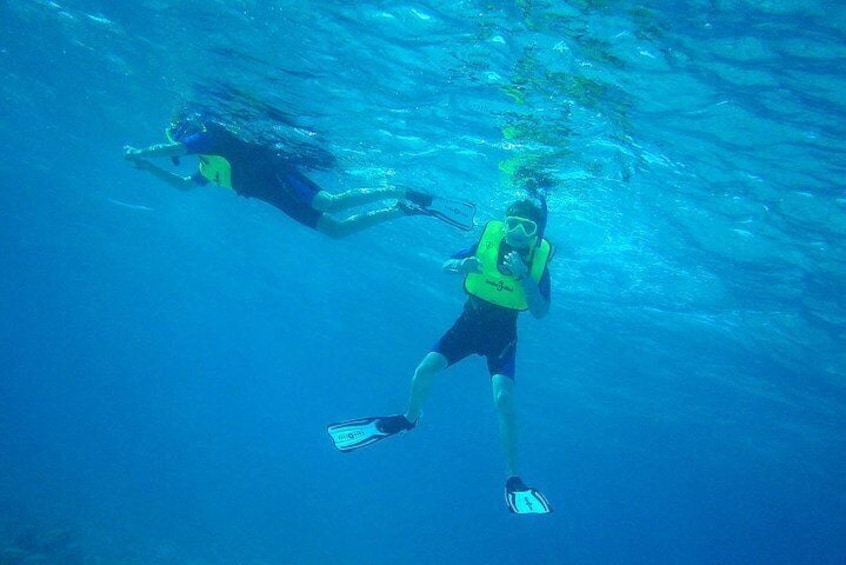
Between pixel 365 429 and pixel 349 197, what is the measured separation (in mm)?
4665

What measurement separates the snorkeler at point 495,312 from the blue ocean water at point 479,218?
139 inches

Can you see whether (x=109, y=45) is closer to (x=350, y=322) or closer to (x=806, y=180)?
(x=806, y=180)

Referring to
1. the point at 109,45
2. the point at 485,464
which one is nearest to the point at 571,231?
the point at 109,45

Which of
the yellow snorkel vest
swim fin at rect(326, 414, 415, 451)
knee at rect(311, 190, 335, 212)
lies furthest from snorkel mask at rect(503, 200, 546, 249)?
the yellow snorkel vest

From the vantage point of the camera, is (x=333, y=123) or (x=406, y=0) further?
(x=333, y=123)

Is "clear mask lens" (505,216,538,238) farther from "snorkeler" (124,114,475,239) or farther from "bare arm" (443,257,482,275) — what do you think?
"snorkeler" (124,114,475,239)

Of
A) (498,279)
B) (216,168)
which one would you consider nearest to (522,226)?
(498,279)

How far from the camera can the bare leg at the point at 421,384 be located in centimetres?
738

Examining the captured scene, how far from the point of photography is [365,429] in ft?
23.7

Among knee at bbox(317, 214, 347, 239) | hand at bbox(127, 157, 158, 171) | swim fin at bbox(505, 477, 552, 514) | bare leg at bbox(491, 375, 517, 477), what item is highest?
hand at bbox(127, 157, 158, 171)

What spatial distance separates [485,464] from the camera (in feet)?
433

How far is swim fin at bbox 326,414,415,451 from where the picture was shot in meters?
7.04

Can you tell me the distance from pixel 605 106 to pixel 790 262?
757 centimetres

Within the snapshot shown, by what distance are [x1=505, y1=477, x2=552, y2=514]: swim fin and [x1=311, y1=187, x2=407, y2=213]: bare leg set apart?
533 cm
